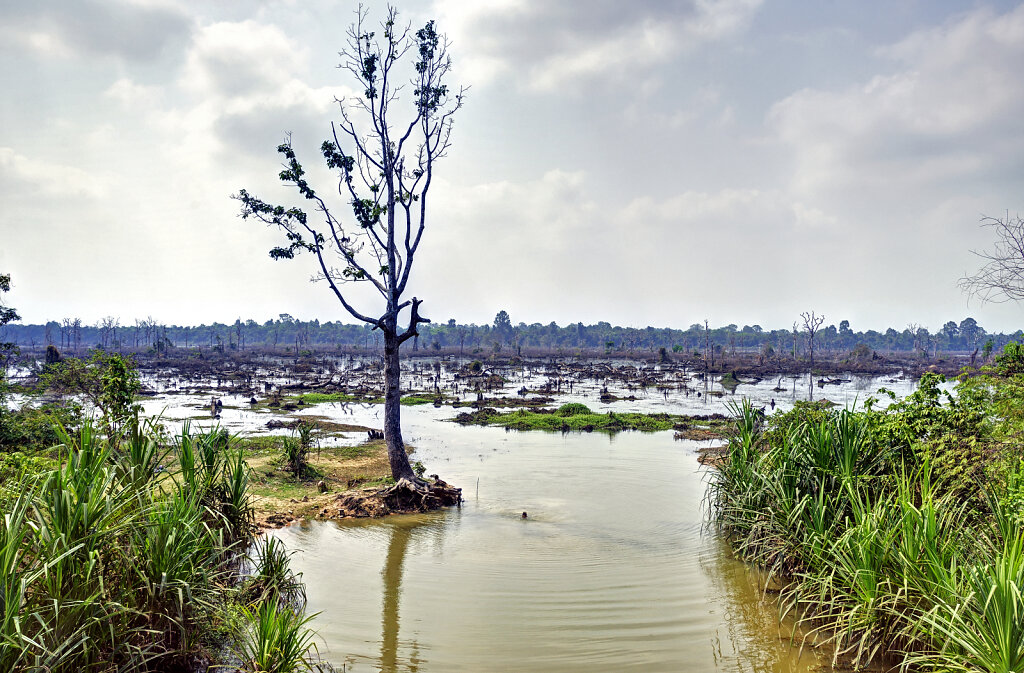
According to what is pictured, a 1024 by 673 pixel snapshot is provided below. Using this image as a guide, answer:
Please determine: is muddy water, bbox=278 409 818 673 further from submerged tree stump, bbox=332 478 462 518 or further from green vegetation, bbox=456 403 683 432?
green vegetation, bbox=456 403 683 432

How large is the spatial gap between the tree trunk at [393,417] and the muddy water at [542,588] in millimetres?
1716

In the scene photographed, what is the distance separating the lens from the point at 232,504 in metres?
7.61

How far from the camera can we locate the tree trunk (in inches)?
547

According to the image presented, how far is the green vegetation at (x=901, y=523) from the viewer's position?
5.21 meters

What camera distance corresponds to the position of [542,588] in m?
8.76

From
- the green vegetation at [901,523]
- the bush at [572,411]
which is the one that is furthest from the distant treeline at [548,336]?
the green vegetation at [901,523]

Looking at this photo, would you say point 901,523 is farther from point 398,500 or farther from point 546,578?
point 398,500

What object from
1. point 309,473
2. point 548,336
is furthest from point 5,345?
point 548,336

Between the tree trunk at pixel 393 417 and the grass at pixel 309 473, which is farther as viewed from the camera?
the tree trunk at pixel 393 417

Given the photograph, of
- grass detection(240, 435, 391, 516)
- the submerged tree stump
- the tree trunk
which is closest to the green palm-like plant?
grass detection(240, 435, 391, 516)

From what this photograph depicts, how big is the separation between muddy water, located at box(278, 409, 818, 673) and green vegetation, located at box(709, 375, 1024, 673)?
0.86 meters

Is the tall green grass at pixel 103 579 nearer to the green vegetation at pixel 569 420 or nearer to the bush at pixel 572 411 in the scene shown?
the green vegetation at pixel 569 420

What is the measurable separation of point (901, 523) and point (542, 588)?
4763 mm

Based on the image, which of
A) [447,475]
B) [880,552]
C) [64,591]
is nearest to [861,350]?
[447,475]
